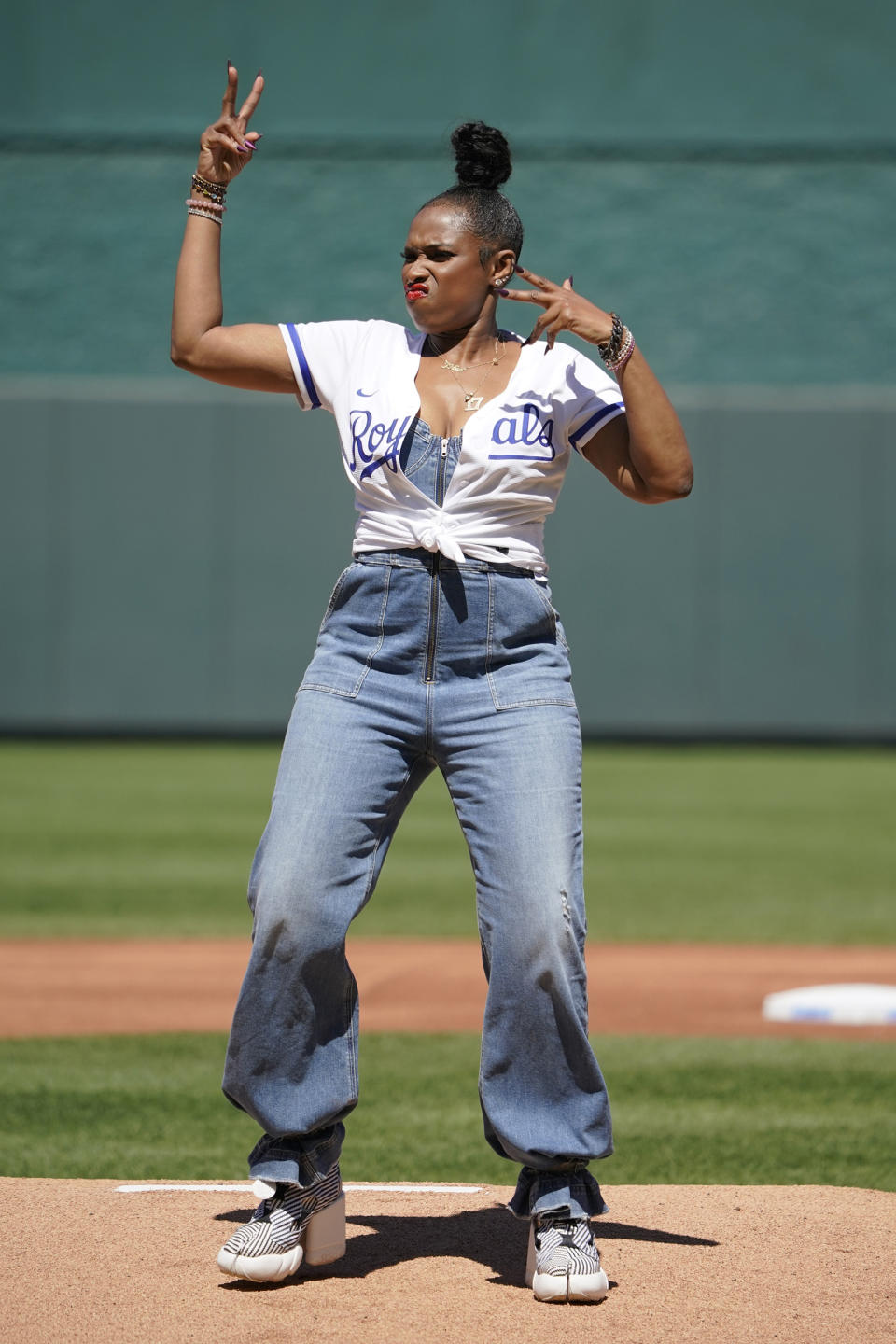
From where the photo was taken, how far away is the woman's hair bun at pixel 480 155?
12.9 ft

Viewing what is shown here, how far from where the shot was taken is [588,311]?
3.69m

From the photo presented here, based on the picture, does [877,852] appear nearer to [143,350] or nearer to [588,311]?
[588,311]

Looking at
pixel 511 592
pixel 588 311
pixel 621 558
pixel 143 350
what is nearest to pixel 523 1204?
pixel 511 592

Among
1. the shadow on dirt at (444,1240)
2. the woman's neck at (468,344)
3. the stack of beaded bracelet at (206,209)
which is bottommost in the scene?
the shadow on dirt at (444,1240)

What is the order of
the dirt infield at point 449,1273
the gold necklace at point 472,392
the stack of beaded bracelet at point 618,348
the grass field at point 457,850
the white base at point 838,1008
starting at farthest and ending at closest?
the grass field at point 457,850, the white base at point 838,1008, the gold necklace at point 472,392, the stack of beaded bracelet at point 618,348, the dirt infield at point 449,1273

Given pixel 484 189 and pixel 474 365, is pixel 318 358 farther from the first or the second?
pixel 484 189

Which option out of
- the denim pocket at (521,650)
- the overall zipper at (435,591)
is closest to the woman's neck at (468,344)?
the overall zipper at (435,591)

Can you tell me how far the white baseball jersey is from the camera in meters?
3.76

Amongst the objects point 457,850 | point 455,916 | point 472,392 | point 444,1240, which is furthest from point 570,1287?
point 457,850

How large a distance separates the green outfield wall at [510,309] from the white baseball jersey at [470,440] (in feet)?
57.2

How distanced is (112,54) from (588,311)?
807 inches

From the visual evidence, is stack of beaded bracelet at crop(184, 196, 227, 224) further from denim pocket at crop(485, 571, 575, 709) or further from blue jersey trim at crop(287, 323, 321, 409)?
denim pocket at crop(485, 571, 575, 709)

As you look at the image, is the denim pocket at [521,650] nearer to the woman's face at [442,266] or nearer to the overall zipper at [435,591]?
the overall zipper at [435,591]

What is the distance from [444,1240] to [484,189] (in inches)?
91.5
